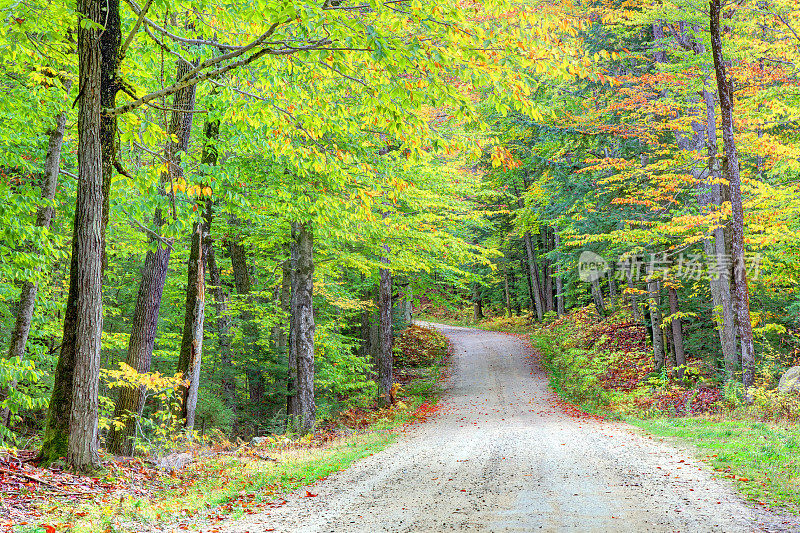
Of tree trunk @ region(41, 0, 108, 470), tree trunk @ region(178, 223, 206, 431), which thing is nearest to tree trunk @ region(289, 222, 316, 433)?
tree trunk @ region(178, 223, 206, 431)

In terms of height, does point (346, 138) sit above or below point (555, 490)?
above

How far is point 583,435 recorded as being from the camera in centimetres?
1151

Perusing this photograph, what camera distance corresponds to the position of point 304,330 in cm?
1313

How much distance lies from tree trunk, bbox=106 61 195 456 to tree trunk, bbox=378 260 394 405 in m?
8.88

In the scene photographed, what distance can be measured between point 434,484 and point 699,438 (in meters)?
5.67

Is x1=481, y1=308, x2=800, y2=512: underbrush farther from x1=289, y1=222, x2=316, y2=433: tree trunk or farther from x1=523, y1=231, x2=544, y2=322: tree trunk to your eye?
x1=289, y1=222, x2=316, y2=433: tree trunk

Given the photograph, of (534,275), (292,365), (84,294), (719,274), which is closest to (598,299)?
(534,275)

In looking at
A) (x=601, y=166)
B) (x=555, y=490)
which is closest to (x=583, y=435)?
(x=555, y=490)

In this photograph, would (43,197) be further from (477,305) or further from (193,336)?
(477,305)

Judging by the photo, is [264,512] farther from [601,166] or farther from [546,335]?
[546,335]

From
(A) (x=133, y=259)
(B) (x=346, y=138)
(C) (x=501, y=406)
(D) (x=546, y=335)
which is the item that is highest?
(B) (x=346, y=138)

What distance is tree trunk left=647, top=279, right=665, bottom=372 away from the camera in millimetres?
16797

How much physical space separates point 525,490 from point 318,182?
797cm

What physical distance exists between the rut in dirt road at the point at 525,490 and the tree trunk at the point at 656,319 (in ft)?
17.4
